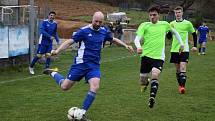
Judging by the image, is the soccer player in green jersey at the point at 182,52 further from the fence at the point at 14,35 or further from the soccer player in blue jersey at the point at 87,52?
the fence at the point at 14,35

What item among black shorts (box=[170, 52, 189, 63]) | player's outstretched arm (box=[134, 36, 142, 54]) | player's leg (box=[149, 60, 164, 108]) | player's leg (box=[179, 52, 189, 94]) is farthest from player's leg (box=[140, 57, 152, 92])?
black shorts (box=[170, 52, 189, 63])

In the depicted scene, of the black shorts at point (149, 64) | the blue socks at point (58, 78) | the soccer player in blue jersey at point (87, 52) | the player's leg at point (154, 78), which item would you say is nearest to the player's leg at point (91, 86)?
the soccer player in blue jersey at point (87, 52)

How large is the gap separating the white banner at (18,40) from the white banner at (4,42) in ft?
1.31

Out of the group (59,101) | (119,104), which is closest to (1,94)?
(59,101)

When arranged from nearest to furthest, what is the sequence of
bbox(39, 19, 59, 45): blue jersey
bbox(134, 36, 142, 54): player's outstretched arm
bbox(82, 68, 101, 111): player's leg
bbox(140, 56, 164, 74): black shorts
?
bbox(82, 68, 101, 111): player's leg → bbox(134, 36, 142, 54): player's outstretched arm → bbox(140, 56, 164, 74): black shorts → bbox(39, 19, 59, 45): blue jersey

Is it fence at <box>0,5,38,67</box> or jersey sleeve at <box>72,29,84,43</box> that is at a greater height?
jersey sleeve at <box>72,29,84,43</box>

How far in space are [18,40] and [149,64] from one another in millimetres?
9879

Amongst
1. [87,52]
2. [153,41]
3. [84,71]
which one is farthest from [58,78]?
[153,41]

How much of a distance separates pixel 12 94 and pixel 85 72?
13.4 feet

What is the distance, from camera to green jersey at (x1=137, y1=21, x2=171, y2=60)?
471 inches

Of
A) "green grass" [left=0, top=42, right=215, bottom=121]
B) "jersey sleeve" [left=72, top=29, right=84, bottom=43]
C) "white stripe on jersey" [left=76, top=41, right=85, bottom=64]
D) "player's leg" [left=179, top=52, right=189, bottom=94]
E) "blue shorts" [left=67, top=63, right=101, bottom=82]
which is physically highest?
"jersey sleeve" [left=72, top=29, right=84, bottom=43]

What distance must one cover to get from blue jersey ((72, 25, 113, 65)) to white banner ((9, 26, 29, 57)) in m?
10.3

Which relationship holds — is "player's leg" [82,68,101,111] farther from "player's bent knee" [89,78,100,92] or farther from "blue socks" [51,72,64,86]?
"blue socks" [51,72,64,86]

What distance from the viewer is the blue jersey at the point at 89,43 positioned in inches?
398
